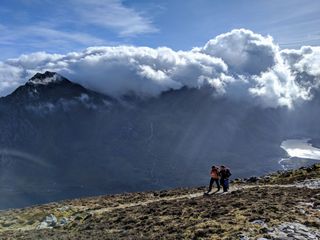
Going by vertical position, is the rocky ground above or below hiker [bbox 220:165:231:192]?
below

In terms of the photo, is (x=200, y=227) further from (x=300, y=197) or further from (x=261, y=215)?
(x=300, y=197)

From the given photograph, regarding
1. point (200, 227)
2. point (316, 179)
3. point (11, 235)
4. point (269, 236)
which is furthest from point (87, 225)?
point (316, 179)

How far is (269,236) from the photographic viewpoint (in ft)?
92.0

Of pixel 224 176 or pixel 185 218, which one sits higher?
pixel 224 176

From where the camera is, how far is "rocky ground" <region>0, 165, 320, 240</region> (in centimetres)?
3038

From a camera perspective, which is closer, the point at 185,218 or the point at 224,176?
the point at 185,218

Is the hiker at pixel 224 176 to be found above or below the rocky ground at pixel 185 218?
above

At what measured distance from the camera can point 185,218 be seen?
3716 cm

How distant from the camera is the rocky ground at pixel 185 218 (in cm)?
3038

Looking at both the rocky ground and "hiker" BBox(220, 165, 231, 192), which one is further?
"hiker" BBox(220, 165, 231, 192)

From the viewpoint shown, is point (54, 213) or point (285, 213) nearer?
point (285, 213)

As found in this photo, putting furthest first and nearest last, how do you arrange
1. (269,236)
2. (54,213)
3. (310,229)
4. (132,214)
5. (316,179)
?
(316,179) → (54,213) → (132,214) → (310,229) → (269,236)

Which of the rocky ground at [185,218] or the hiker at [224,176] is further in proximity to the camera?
the hiker at [224,176]

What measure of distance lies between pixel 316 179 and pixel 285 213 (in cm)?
2450
